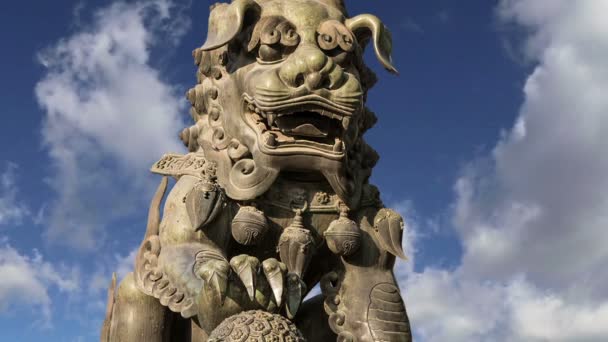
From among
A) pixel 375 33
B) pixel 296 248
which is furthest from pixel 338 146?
pixel 375 33

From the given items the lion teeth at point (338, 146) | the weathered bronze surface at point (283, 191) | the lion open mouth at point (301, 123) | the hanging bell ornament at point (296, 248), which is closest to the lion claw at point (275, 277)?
the weathered bronze surface at point (283, 191)

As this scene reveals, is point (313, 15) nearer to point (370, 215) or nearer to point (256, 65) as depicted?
point (256, 65)

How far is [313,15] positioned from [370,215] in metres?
1.45

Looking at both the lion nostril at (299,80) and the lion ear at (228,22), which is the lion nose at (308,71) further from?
the lion ear at (228,22)

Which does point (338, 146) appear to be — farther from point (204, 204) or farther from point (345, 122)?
point (204, 204)

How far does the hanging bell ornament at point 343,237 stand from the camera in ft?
16.7

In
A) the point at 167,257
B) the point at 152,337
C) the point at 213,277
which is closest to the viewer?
the point at 213,277

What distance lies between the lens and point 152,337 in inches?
206

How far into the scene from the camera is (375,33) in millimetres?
5418

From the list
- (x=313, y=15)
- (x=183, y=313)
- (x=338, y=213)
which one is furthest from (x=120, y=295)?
(x=313, y=15)

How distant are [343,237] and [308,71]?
1.10 meters

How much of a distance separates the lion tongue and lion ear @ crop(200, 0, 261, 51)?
0.76 m

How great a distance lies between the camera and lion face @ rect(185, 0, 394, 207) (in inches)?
194

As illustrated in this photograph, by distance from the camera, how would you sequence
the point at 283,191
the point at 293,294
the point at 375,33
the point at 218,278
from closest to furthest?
the point at 218,278 → the point at 293,294 → the point at 283,191 → the point at 375,33
